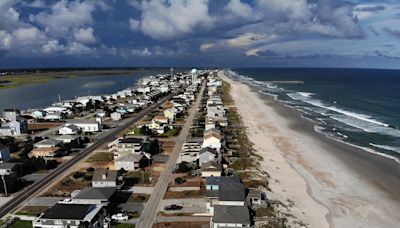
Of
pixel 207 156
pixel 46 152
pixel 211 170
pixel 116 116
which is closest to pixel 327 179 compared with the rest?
pixel 211 170

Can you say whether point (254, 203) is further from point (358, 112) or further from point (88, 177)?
point (358, 112)

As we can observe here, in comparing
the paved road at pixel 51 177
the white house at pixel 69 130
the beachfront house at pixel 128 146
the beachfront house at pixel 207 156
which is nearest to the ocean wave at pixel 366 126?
the beachfront house at pixel 207 156

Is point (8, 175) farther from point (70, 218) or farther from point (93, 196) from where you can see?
point (70, 218)

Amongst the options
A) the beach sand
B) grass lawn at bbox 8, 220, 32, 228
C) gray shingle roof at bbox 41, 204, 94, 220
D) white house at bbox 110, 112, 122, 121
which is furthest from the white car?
white house at bbox 110, 112, 122, 121

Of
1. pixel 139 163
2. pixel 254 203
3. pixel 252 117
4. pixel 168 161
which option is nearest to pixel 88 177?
pixel 139 163

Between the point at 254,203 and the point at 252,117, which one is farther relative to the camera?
the point at 252,117

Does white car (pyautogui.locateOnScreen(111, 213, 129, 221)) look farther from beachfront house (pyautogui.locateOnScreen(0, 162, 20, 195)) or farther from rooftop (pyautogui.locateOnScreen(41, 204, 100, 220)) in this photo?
beachfront house (pyautogui.locateOnScreen(0, 162, 20, 195))
